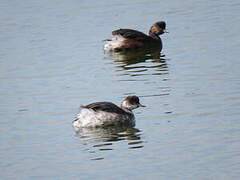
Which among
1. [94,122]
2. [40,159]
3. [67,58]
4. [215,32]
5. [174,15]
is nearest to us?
[40,159]

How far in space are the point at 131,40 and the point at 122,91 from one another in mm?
6415

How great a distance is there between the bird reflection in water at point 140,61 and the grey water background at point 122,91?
0.03 m

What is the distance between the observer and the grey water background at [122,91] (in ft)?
38.2

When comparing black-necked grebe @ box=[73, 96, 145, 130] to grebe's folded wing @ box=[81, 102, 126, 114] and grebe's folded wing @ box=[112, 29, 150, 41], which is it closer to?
grebe's folded wing @ box=[81, 102, 126, 114]

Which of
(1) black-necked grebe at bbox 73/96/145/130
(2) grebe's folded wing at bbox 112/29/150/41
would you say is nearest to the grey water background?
(1) black-necked grebe at bbox 73/96/145/130

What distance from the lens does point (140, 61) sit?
21.1 meters

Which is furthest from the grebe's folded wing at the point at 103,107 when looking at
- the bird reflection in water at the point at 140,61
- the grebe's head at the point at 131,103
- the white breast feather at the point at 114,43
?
the white breast feather at the point at 114,43

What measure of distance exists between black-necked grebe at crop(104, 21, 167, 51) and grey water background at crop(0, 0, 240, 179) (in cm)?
39

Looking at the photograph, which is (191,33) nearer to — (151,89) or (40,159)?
(151,89)

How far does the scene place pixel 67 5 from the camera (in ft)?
99.5

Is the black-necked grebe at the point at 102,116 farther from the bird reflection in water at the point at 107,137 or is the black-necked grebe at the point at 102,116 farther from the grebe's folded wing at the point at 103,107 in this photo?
the bird reflection in water at the point at 107,137

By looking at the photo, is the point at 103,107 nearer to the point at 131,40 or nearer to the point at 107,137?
the point at 107,137

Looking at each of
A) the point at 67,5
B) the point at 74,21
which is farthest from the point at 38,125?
the point at 67,5

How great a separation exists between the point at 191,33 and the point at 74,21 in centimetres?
555
